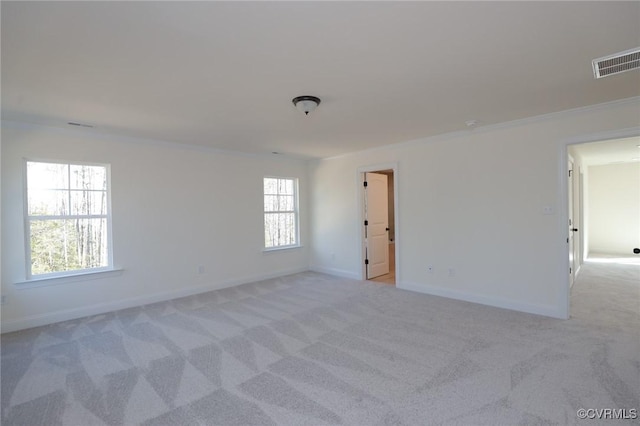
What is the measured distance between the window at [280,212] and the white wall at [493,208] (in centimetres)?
Answer: 179

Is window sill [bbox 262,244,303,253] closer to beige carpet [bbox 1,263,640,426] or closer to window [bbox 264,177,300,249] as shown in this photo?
window [bbox 264,177,300,249]

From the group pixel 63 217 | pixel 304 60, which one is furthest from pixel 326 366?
pixel 63 217

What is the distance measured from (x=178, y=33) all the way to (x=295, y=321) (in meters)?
3.07

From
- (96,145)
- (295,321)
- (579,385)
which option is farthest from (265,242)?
(579,385)

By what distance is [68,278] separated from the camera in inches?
153

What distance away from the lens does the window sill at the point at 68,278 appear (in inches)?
143

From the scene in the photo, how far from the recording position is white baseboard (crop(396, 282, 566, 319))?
12.1 feet

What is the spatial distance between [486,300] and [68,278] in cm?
552

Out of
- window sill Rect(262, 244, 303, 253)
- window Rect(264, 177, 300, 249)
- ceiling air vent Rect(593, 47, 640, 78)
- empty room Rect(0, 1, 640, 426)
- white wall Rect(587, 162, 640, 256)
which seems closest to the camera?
empty room Rect(0, 1, 640, 426)

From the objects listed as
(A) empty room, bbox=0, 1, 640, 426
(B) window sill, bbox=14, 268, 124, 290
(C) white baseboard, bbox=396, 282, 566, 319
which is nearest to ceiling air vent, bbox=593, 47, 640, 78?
(A) empty room, bbox=0, 1, 640, 426

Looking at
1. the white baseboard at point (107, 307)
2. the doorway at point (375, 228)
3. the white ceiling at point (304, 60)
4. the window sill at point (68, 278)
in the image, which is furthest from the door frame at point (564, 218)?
the window sill at point (68, 278)

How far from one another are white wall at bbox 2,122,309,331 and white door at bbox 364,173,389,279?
167 cm

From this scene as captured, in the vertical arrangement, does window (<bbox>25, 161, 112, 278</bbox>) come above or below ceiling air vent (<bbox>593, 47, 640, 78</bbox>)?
below

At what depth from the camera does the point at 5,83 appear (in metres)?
2.49
